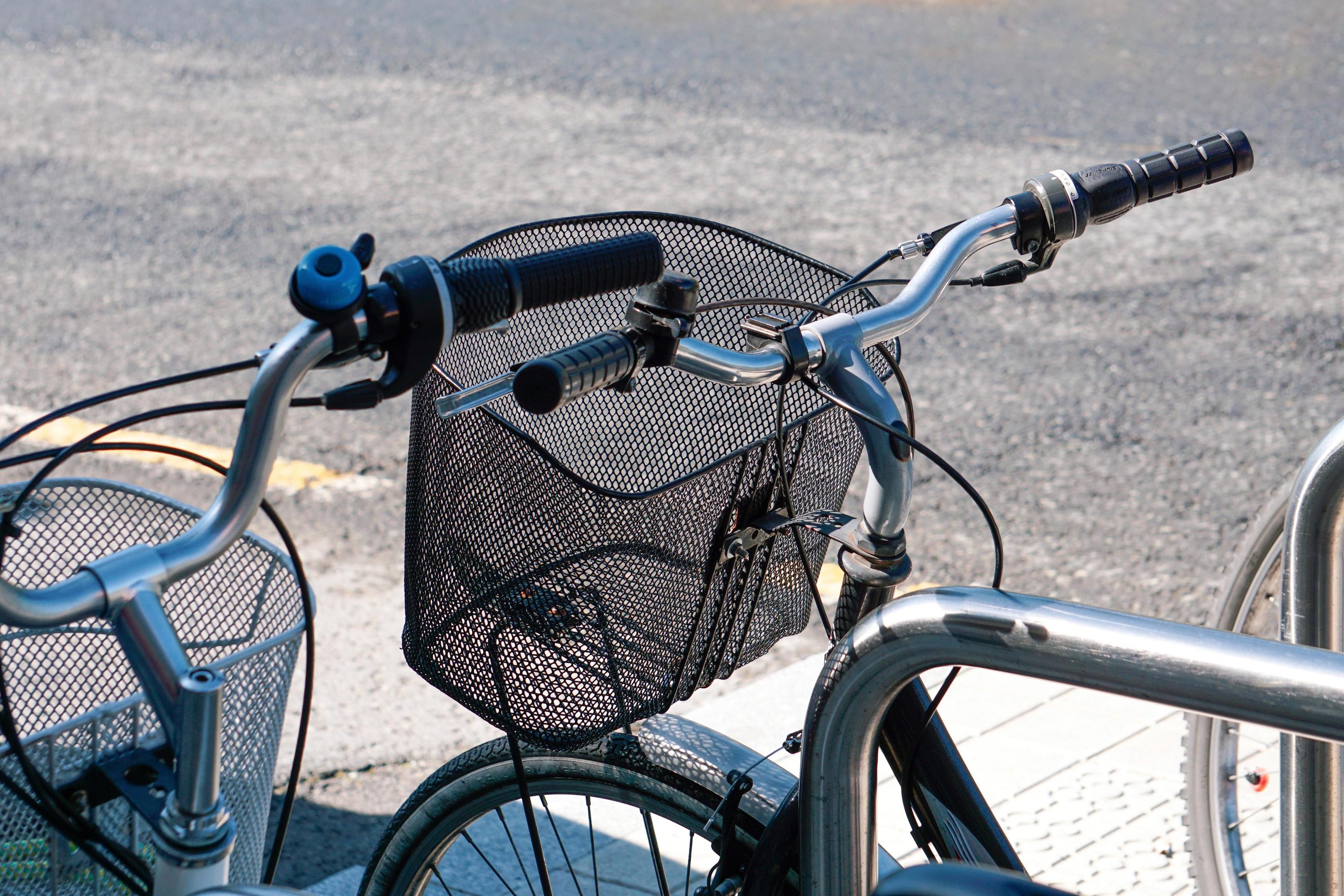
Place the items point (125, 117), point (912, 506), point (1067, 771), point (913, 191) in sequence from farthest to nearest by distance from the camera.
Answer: point (125, 117), point (913, 191), point (912, 506), point (1067, 771)

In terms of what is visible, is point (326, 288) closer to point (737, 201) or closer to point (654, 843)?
point (654, 843)

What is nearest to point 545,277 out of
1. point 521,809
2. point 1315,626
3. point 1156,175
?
point 1156,175

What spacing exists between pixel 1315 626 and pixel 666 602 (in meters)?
0.78

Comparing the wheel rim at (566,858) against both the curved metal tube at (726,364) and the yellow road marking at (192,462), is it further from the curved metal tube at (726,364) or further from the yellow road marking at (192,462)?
the yellow road marking at (192,462)

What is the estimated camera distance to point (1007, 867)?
156 centimetres

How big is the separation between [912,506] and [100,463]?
252 cm

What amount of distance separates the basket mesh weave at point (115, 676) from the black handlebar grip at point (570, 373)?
54 cm

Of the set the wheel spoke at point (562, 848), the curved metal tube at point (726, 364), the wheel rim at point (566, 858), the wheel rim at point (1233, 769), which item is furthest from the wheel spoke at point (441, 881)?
the wheel rim at point (1233, 769)

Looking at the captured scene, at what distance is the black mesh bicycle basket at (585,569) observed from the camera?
4.48 feet

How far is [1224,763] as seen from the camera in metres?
2.31

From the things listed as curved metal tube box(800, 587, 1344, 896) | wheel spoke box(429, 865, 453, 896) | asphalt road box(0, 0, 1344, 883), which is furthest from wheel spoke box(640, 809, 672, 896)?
asphalt road box(0, 0, 1344, 883)

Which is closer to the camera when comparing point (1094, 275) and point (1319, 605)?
point (1319, 605)

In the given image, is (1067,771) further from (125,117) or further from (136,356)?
(125,117)

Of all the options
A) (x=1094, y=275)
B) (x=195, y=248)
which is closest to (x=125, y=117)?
(x=195, y=248)
